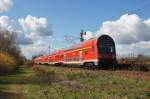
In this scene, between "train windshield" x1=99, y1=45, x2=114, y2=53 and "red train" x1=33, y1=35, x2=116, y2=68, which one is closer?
"red train" x1=33, y1=35, x2=116, y2=68

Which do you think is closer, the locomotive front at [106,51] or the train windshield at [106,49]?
the locomotive front at [106,51]

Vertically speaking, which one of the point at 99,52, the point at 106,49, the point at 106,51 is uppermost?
the point at 106,49

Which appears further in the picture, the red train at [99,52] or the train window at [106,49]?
the train window at [106,49]

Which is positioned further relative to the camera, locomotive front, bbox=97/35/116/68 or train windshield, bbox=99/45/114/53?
train windshield, bbox=99/45/114/53

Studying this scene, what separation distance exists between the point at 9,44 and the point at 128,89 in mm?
69595

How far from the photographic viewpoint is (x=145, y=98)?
12930mm

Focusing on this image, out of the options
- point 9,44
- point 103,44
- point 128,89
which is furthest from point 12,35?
point 128,89

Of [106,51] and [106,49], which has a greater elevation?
[106,49]

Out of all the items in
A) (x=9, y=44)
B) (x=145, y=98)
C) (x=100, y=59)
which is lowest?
(x=145, y=98)

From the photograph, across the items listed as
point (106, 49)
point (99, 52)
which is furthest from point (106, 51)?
point (99, 52)

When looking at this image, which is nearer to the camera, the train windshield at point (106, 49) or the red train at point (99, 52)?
the red train at point (99, 52)

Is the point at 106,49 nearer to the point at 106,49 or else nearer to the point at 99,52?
the point at 106,49

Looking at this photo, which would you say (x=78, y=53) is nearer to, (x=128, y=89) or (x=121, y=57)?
(x=121, y=57)

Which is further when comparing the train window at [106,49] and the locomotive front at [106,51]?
the train window at [106,49]
